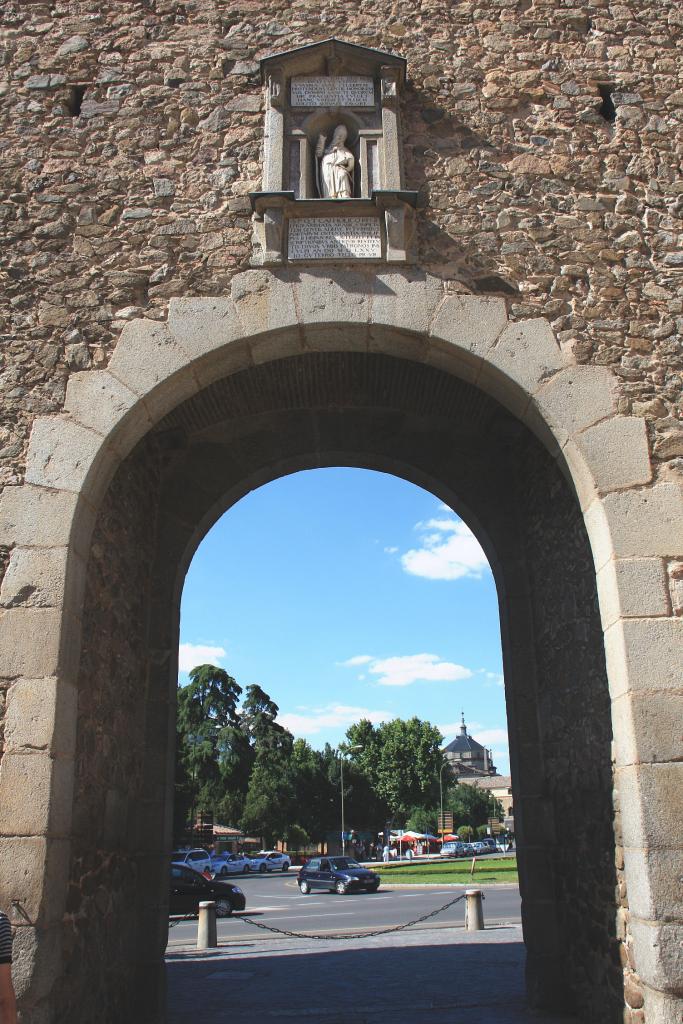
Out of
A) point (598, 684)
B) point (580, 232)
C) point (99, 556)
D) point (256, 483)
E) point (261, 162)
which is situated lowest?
point (598, 684)

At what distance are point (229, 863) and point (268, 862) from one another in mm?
4347

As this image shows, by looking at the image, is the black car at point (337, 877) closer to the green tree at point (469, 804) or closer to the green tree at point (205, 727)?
the green tree at point (205, 727)

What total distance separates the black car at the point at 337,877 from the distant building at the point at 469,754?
87.1m

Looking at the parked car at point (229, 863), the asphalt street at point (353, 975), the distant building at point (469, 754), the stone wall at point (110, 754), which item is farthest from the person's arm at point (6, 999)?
the distant building at point (469, 754)

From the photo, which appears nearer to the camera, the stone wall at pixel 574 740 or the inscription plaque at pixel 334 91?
the stone wall at pixel 574 740

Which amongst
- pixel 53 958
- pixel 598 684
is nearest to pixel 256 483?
pixel 598 684

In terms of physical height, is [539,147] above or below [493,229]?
above

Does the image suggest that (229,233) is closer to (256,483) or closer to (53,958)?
(256,483)

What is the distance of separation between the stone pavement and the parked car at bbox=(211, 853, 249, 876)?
65.5 ft

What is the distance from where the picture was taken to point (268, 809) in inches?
1702

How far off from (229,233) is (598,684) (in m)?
3.85

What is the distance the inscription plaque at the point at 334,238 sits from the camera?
17.7 ft

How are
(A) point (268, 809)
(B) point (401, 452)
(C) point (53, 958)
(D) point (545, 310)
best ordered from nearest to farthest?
1. (C) point (53, 958)
2. (D) point (545, 310)
3. (B) point (401, 452)
4. (A) point (268, 809)

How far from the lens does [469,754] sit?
112875 millimetres
